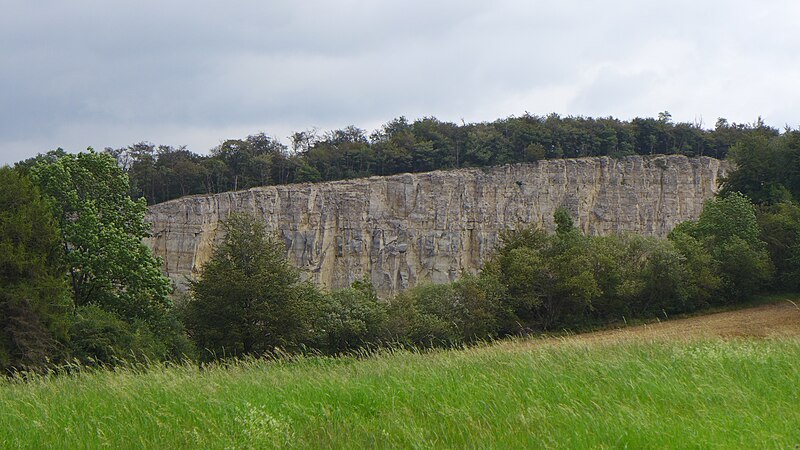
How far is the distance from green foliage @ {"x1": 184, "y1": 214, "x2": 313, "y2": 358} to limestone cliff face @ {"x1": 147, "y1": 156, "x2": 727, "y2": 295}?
32.1 metres

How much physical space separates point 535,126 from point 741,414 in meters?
68.2

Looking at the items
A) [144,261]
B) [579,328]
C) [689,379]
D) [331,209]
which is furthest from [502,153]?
[689,379]

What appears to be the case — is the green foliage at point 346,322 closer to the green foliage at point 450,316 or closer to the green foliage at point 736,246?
the green foliage at point 450,316

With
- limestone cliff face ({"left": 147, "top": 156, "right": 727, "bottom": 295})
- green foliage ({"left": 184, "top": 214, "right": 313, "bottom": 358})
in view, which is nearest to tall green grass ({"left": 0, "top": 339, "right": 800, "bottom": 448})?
green foliage ({"left": 184, "top": 214, "right": 313, "bottom": 358})

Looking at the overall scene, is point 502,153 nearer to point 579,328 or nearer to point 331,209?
point 331,209

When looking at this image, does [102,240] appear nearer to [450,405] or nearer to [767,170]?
[450,405]

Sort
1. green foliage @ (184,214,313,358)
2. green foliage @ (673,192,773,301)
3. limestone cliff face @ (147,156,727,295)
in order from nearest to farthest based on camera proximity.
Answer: green foliage @ (184,214,313,358) → green foliage @ (673,192,773,301) → limestone cliff face @ (147,156,727,295)

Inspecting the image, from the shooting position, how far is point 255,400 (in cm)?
584

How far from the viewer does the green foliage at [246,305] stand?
20.0m

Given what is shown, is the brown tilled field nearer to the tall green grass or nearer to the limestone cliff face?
the tall green grass

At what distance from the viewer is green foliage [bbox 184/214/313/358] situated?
19953 millimetres

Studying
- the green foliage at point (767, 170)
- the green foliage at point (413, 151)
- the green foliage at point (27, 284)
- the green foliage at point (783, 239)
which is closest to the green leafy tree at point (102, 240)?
the green foliage at point (27, 284)

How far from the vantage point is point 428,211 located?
61.4 m

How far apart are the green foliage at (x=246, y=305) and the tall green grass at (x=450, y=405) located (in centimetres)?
1288
